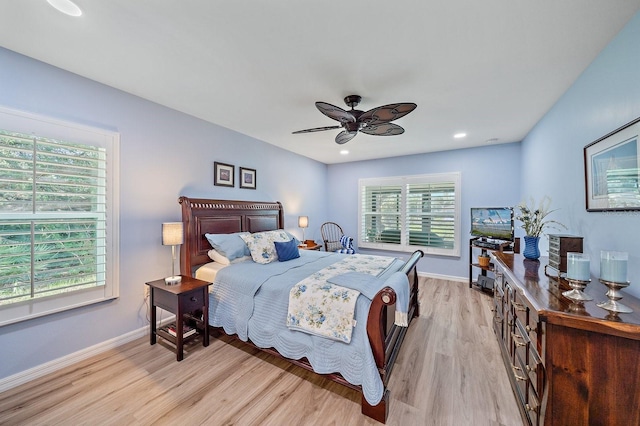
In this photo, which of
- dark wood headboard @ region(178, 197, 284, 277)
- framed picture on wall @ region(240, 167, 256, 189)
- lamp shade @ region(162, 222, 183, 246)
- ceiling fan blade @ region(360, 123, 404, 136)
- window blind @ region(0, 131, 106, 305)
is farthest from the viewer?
framed picture on wall @ region(240, 167, 256, 189)

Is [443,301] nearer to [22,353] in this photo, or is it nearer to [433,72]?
[433,72]

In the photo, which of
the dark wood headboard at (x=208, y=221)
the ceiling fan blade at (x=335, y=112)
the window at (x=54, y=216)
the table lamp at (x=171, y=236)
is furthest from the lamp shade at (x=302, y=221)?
the window at (x=54, y=216)

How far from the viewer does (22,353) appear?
6.47 feet

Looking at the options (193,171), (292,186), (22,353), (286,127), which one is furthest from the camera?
(292,186)

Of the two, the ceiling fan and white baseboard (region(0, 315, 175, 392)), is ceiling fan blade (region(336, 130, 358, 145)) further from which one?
white baseboard (region(0, 315, 175, 392))

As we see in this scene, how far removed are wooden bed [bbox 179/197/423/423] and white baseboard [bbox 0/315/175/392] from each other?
77cm

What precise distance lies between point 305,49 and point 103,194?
2.31m

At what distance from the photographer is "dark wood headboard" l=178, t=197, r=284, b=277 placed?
2.98 metres

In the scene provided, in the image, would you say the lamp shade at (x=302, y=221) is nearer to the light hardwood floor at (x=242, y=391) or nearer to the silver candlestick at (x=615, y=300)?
the light hardwood floor at (x=242, y=391)

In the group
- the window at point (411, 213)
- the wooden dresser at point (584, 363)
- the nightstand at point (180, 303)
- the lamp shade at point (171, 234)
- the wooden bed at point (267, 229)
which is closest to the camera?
the wooden dresser at point (584, 363)

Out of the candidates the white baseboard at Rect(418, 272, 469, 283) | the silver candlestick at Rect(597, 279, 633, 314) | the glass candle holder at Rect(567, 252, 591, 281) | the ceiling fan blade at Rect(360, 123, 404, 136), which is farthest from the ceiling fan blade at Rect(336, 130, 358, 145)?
the white baseboard at Rect(418, 272, 469, 283)

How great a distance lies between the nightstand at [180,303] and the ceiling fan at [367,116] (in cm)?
213

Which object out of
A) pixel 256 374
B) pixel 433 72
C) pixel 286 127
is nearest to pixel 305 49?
pixel 433 72

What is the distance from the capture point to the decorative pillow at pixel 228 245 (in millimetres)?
3020
